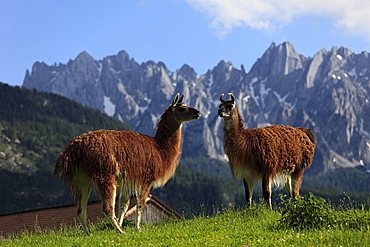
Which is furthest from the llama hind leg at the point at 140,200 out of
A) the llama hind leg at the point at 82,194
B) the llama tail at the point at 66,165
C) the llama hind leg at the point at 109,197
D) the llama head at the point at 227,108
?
the llama head at the point at 227,108

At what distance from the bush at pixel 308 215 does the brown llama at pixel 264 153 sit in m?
4.89

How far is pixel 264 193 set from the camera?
1950cm

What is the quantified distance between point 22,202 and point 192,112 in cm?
18850

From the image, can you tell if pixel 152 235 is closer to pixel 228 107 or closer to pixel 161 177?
pixel 161 177

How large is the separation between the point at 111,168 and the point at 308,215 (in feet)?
18.3

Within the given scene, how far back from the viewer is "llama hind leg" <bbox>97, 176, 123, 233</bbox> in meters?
16.0

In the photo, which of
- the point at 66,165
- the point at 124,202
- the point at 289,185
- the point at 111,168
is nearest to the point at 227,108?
the point at 289,185

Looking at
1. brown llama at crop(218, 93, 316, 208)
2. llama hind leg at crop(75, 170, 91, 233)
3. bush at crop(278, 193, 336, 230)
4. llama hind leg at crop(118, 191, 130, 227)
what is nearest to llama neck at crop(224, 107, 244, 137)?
brown llama at crop(218, 93, 316, 208)

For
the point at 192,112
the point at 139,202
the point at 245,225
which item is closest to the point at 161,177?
the point at 139,202

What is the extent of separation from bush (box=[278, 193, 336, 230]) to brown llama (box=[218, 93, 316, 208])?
16.0 feet

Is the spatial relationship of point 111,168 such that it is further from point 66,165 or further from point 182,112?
point 182,112

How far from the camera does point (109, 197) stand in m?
16.1

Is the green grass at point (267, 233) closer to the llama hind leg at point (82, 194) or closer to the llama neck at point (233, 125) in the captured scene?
the llama hind leg at point (82, 194)

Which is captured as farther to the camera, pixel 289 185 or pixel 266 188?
pixel 289 185
